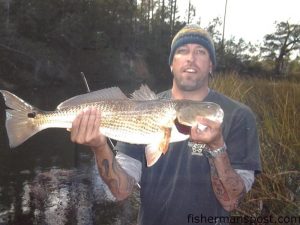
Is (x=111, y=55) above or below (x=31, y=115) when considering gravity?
above

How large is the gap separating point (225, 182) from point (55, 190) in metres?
5.87

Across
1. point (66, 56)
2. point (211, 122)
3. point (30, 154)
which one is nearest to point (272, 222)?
point (211, 122)

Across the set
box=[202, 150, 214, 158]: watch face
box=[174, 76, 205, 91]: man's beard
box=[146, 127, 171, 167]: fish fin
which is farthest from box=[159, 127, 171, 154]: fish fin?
box=[174, 76, 205, 91]: man's beard

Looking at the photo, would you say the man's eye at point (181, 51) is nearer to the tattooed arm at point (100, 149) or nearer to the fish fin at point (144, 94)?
the fish fin at point (144, 94)

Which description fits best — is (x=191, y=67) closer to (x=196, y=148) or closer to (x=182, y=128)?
(x=182, y=128)

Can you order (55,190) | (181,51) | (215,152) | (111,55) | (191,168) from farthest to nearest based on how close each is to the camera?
(111,55), (55,190), (181,51), (191,168), (215,152)

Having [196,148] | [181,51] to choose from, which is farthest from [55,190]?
[196,148]

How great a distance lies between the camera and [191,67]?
365 centimetres

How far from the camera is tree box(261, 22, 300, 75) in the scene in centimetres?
6759

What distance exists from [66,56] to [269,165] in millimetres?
34712

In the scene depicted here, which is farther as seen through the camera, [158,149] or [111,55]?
[111,55]

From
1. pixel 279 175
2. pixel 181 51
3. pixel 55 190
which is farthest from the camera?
pixel 55 190

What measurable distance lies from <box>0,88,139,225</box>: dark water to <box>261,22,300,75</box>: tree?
61.2 metres

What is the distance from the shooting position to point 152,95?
11.9 feet
